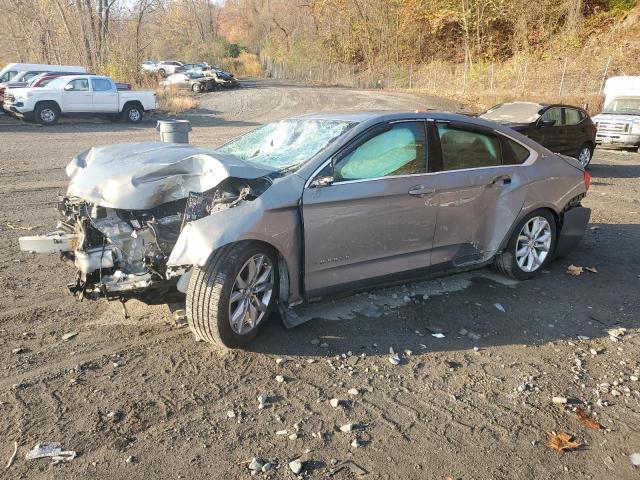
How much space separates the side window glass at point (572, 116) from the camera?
12368 mm

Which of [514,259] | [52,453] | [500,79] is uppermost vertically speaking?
[500,79]

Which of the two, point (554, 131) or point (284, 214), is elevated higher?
point (284, 214)

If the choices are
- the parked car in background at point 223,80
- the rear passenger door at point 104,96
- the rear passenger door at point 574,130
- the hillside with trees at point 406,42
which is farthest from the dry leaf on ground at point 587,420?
the parked car in background at point 223,80

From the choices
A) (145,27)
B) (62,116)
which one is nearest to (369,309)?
(62,116)

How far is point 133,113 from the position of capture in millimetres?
21531

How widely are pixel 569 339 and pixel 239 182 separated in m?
2.82

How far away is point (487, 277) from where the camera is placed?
211 inches

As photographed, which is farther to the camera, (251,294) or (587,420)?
(251,294)

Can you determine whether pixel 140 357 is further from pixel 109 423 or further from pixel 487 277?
pixel 487 277

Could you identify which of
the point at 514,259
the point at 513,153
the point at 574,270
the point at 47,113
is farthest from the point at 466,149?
the point at 47,113

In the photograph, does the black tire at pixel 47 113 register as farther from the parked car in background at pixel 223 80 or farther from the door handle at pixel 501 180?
the door handle at pixel 501 180

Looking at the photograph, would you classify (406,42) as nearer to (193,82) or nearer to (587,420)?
(193,82)

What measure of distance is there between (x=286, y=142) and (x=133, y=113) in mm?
18953

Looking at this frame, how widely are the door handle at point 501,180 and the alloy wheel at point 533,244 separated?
20.7 inches
